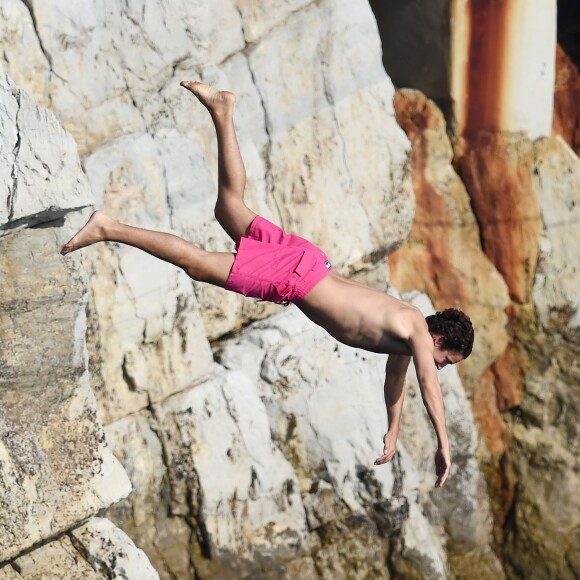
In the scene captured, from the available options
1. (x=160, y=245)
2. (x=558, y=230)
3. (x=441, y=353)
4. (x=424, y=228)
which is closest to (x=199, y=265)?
(x=160, y=245)

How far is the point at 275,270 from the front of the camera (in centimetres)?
623

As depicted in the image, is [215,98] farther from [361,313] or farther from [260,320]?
[260,320]

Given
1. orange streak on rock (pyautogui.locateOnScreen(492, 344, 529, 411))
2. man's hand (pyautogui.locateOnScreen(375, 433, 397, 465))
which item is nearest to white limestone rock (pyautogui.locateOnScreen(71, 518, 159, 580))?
man's hand (pyautogui.locateOnScreen(375, 433, 397, 465))

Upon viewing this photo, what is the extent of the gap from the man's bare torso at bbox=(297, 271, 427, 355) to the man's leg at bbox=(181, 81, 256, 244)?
55 centimetres

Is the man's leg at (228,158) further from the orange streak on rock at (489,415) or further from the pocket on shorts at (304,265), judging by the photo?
the orange streak on rock at (489,415)

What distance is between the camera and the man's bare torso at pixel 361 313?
6.21 meters

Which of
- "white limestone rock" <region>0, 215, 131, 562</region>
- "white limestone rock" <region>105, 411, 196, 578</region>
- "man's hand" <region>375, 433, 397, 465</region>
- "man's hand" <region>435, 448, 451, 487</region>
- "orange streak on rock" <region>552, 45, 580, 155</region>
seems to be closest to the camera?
"man's hand" <region>435, 448, 451, 487</region>

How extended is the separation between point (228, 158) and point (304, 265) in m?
0.71

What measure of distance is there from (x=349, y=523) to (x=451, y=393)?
1.51m

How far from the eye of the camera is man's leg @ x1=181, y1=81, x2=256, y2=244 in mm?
6469

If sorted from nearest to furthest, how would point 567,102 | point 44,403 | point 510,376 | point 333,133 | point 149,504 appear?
point 44,403, point 149,504, point 333,133, point 510,376, point 567,102

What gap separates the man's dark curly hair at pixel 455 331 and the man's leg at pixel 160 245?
107cm

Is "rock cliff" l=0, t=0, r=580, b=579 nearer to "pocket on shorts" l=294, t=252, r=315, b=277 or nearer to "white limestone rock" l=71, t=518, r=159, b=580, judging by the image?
"white limestone rock" l=71, t=518, r=159, b=580

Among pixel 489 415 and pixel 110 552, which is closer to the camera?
pixel 110 552
